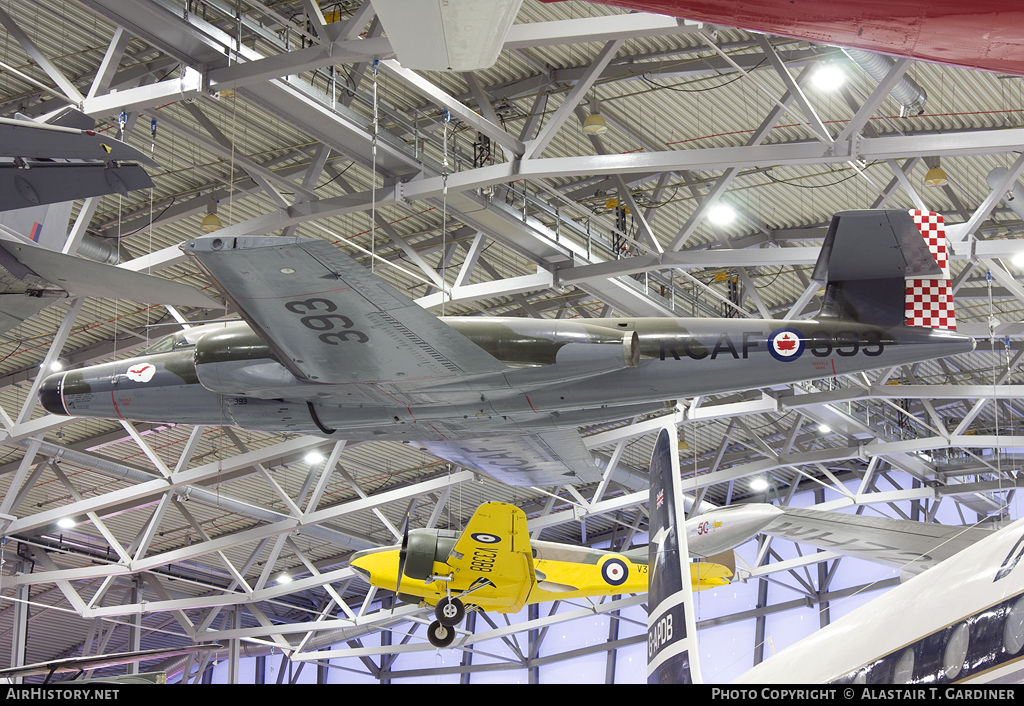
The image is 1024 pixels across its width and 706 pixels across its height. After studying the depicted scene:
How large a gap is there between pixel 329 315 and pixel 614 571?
10801 millimetres

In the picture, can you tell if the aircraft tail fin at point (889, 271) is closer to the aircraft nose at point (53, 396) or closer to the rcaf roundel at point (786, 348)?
the rcaf roundel at point (786, 348)

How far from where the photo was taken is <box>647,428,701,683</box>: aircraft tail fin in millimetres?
8008

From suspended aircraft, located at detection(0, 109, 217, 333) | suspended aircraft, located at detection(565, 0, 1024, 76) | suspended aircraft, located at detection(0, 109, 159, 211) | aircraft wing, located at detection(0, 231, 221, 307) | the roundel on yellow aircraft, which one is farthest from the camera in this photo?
the roundel on yellow aircraft

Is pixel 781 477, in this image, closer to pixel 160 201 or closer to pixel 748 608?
pixel 748 608

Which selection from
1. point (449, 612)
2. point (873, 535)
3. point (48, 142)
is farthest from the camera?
point (449, 612)

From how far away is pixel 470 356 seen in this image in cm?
923

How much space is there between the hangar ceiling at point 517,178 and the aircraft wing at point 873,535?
4.04 ft

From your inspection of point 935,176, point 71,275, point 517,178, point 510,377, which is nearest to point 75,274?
point 71,275

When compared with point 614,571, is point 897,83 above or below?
above

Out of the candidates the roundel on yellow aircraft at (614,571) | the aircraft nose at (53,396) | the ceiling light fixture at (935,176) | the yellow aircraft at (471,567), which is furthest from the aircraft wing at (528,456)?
the ceiling light fixture at (935,176)

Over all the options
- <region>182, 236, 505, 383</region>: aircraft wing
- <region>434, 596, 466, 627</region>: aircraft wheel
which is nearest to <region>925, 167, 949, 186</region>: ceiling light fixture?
<region>182, 236, 505, 383</region>: aircraft wing

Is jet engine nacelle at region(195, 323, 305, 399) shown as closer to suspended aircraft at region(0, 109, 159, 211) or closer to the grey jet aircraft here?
the grey jet aircraft

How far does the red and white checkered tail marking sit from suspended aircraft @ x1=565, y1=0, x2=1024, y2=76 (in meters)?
5.15

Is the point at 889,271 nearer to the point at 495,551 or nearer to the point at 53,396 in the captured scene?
the point at 495,551
